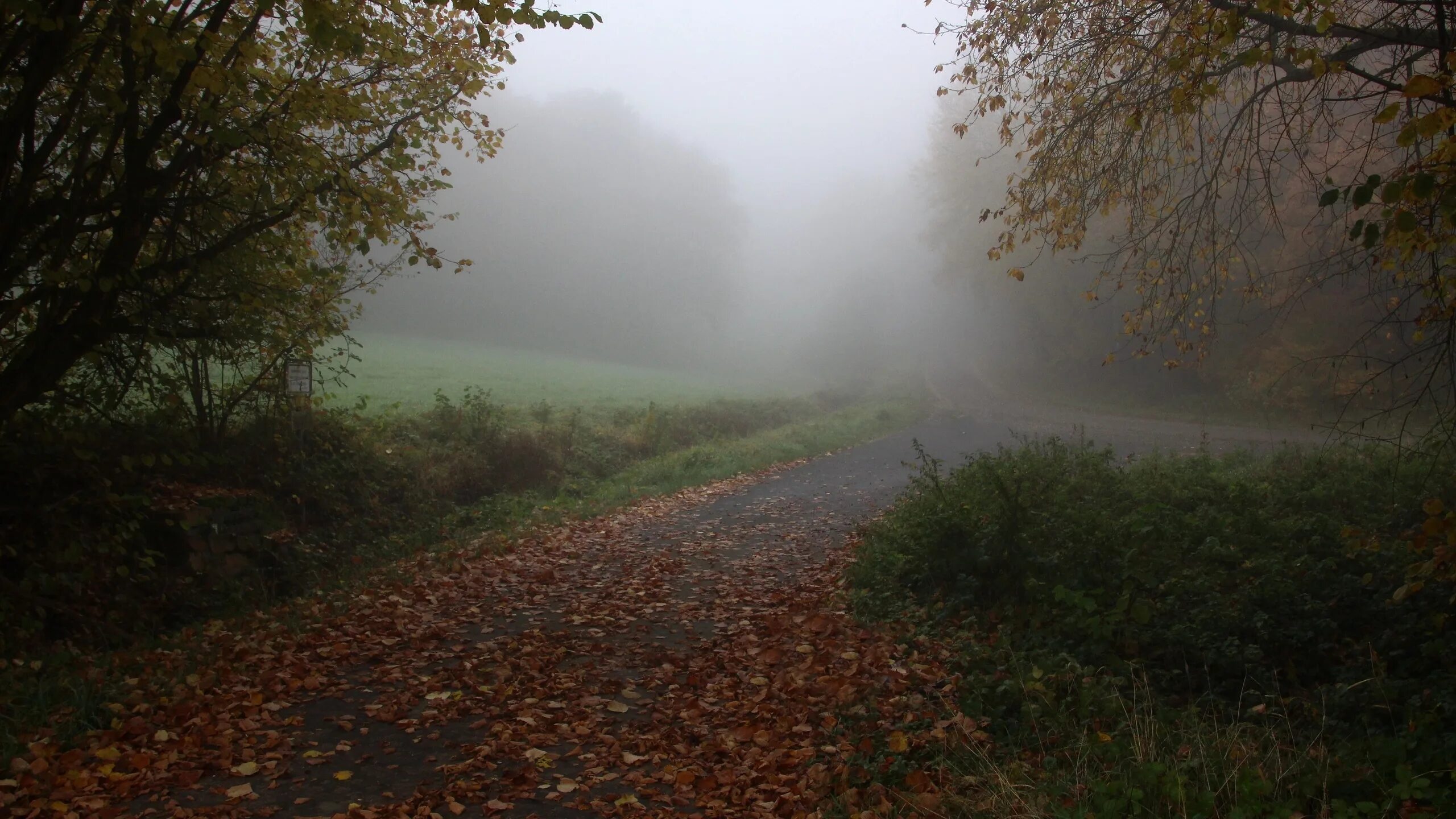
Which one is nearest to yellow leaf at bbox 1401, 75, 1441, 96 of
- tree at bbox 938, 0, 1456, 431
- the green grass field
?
tree at bbox 938, 0, 1456, 431

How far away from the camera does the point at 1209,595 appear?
649 cm

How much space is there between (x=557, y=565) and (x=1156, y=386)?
3004 centimetres

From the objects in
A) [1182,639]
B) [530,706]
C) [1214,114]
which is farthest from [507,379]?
[1182,639]

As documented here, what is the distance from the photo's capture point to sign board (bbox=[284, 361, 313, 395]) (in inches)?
475

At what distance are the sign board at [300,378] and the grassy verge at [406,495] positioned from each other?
2.68 feet

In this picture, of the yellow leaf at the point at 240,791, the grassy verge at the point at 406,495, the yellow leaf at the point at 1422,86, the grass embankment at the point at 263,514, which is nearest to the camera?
the yellow leaf at the point at 1422,86

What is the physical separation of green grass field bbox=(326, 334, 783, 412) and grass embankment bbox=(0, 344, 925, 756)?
256 inches

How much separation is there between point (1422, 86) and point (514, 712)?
6201 millimetres

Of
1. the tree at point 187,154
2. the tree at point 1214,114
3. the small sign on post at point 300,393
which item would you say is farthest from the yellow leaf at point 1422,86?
the small sign on post at point 300,393

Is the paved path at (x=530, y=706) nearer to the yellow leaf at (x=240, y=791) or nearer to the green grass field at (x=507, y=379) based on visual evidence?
the yellow leaf at (x=240, y=791)

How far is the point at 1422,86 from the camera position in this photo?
4.26 m

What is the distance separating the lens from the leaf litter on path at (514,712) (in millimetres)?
4559

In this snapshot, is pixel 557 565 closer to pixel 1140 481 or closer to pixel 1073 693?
pixel 1073 693

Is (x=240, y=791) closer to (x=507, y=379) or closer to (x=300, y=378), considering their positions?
(x=300, y=378)
